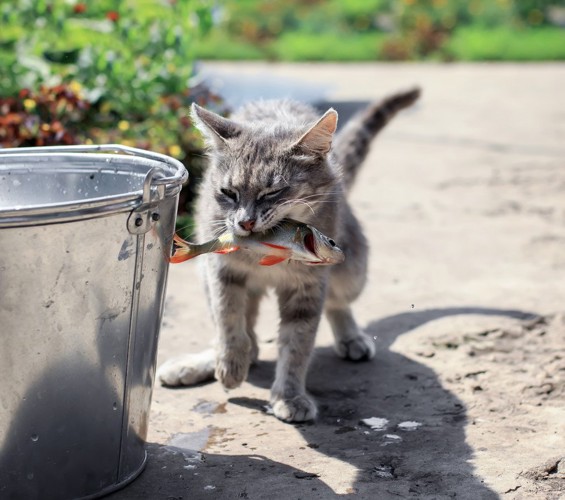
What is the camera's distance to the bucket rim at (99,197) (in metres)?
2.47

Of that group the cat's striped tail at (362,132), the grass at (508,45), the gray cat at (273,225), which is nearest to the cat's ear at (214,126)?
the gray cat at (273,225)

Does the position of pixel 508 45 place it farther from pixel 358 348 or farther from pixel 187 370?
pixel 187 370

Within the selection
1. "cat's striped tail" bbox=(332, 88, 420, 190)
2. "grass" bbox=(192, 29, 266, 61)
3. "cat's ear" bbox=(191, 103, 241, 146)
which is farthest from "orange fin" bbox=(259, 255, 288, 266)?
"grass" bbox=(192, 29, 266, 61)

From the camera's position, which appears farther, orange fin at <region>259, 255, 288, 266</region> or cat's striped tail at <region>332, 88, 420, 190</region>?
cat's striped tail at <region>332, 88, 420, 190</region>

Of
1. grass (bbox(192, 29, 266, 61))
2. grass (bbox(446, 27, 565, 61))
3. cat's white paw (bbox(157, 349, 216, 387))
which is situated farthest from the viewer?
grass (bbox(192, 29, 266, 61))

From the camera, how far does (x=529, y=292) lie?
488 centimetres

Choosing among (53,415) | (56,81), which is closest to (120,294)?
(53,415)

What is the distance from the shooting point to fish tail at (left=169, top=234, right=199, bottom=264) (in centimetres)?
312

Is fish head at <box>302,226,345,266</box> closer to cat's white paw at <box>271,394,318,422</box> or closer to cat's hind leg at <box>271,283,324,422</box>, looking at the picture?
cat's hind leg at <box>271,283,324,422</box>

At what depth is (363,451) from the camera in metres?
3.25

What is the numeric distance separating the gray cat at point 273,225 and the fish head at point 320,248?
0.73 ft

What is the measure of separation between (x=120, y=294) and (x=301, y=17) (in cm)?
1467

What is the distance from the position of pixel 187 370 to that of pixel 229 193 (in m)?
0.85

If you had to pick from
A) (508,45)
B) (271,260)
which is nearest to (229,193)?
(271,260)
